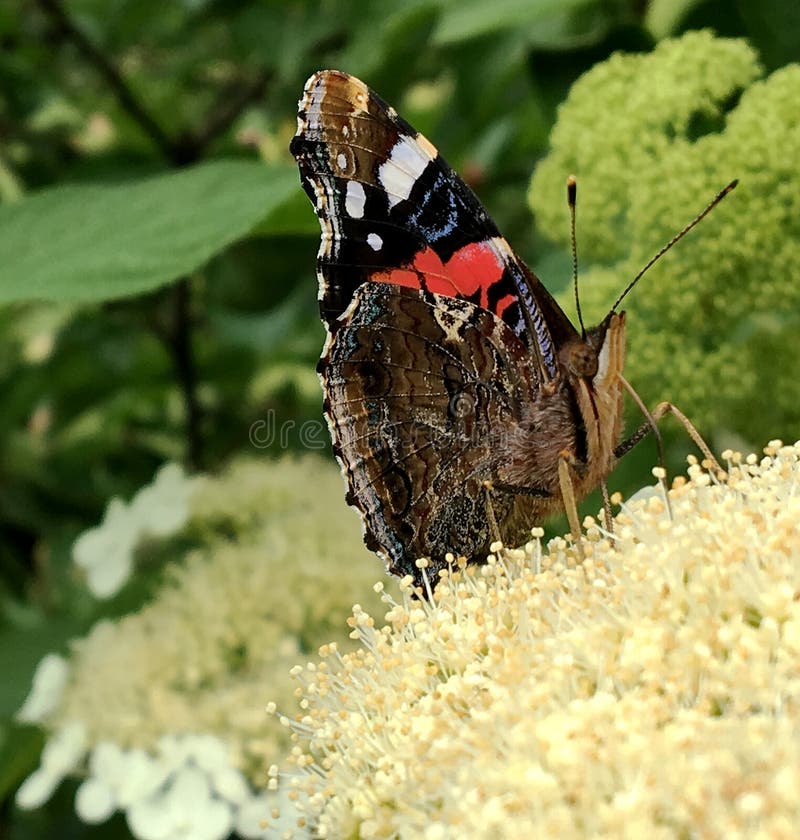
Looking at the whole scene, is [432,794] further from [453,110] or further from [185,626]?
[453,110]

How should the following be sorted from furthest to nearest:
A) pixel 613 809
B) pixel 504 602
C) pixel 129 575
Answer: pixel 129 575
pixel 504 602
pixel 613 809

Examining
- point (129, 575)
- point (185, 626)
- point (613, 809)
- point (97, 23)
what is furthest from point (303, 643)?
point (97, 23)

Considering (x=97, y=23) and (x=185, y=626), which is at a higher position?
(x=97, y=23)

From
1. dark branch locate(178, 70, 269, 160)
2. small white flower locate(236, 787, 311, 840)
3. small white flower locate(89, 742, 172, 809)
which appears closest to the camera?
small white flower locate(236, 787, 311, 840)

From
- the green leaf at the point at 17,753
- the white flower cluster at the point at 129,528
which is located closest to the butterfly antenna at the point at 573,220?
the white flower cluster at the point at 129,528

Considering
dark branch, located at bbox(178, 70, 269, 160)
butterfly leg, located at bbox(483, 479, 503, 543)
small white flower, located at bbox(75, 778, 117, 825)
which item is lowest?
small white flower, located at bbox(75, 778, 117, 825)

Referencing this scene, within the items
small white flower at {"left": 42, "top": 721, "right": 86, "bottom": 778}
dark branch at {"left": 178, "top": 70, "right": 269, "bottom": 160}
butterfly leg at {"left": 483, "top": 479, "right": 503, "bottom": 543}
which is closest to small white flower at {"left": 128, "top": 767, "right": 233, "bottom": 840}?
small white flower at {"left": 42, "top": 721, "right": 86, "bottom": 778}

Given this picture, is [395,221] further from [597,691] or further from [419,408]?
[597,691]

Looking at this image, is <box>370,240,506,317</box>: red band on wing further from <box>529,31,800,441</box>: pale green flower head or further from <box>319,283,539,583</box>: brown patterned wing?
<box>529,31,800,441</box>: pale green flower head
